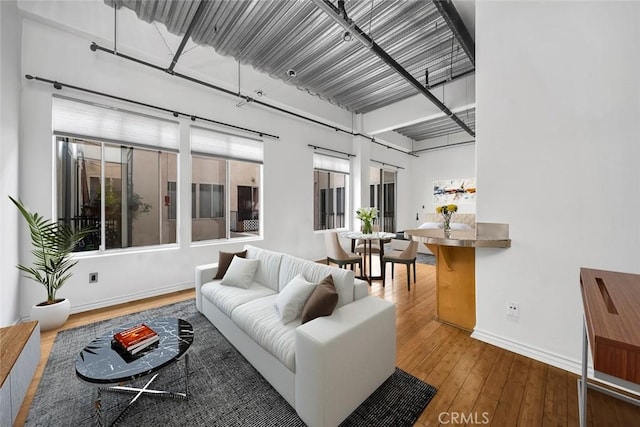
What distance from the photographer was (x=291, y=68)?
14.6 ft

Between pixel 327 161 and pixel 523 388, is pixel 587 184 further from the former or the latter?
pixel 327 161

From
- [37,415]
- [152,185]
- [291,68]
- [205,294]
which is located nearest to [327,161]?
[291,68]

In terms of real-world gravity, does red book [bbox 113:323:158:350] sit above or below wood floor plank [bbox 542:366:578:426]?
above

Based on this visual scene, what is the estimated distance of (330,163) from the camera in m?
6.26

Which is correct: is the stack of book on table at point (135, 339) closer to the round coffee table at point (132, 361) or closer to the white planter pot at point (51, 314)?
the round coffee table at point (132, 361)

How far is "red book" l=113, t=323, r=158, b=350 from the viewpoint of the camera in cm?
163

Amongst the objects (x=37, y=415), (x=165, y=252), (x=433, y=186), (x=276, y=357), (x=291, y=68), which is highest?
(x=291, y=68)

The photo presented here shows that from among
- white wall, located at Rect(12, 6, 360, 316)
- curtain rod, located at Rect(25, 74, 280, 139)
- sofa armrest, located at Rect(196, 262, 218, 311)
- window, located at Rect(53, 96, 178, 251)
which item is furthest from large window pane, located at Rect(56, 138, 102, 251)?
sofa armrest, located at Rect(196, 262, 218, 311)

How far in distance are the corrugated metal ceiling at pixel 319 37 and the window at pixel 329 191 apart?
1.81m

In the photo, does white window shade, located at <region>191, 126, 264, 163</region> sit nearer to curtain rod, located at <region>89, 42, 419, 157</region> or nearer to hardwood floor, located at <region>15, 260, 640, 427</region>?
curtain rod, located at <region>89, 42, 419, 157</region>

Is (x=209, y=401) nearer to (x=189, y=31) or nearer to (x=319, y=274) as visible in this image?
(x=319, y=274)

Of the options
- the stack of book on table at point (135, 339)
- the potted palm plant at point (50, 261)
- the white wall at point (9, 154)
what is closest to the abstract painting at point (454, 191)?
the stack of book on table at point (135, 339)

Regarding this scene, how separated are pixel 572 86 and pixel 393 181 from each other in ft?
20.6

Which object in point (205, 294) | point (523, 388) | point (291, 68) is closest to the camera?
point (523, 388)
